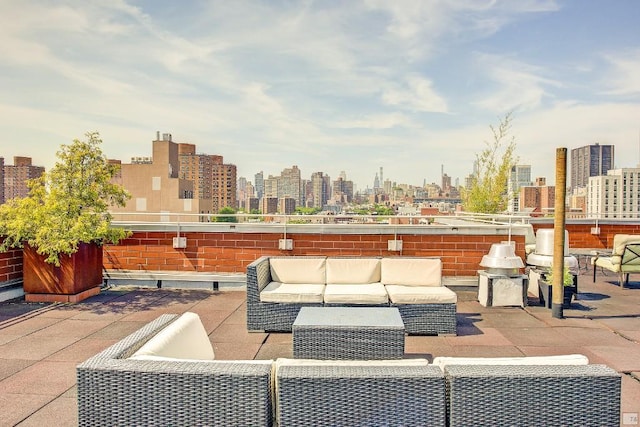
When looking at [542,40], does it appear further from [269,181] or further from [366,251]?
[269,181]

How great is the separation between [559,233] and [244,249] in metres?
4.68

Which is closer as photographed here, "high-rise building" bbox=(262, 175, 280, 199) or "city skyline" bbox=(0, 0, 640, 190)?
"city skyline" bbox=(0, 0, 640, 190)

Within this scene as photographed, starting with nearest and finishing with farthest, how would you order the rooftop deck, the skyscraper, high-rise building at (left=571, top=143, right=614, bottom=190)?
1. the rooftop deck
2. high-rise building at (left=571, top=143, right=614, bottom=190)
3. the skyscraper

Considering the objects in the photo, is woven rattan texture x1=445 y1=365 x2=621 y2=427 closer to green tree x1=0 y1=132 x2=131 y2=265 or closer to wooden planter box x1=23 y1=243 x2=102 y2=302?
green tree x1=0 y1=132 x2=131 y2=265

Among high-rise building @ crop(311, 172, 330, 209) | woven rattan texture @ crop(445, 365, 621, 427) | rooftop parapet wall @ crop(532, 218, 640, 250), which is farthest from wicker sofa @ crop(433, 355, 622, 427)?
high-rise building @ crop(311, 172, 330, 209)

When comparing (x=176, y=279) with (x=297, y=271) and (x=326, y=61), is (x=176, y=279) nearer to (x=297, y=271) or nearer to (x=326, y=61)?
(x=297, y=271)

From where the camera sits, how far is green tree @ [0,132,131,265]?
624 cm

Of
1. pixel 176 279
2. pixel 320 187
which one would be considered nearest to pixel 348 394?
pixel 176 279

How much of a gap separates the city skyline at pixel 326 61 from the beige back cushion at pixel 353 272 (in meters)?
2.81

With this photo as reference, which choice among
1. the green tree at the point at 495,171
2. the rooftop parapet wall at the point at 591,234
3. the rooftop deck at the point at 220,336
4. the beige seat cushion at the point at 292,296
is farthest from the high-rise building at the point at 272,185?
the beige seat cushion at the point at 292,296

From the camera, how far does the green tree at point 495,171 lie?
483 inches

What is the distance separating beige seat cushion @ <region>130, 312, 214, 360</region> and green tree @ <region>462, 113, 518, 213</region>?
10.7 m

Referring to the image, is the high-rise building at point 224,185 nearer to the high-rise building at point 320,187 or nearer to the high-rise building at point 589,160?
the high-rise building at point 320,187

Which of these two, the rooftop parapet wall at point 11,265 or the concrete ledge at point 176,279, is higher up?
the rooftop parapet wall at point 11,265
